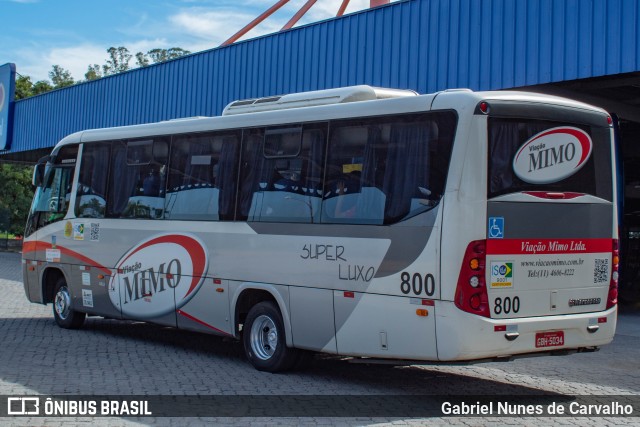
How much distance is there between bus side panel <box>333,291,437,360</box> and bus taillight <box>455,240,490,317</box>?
34 cm

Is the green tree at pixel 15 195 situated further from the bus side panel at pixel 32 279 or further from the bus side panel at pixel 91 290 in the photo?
the bus side panel at pixel 91 290

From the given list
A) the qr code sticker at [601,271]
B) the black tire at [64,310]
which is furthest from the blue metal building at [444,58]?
the black tire at [64,310]

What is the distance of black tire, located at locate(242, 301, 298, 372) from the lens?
10.0m

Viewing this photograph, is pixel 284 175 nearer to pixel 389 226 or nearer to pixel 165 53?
pixel 389 226

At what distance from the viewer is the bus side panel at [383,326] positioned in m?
8.29

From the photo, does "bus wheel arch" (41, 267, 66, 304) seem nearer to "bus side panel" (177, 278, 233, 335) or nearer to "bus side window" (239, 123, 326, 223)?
"bus side panel" (177, 278, 233, 335)

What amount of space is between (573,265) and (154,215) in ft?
19.8

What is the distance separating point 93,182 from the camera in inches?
540

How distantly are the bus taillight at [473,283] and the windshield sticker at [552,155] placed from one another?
0.93m

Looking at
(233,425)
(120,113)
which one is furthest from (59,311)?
(120,113)

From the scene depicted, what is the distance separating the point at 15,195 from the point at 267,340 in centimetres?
4781

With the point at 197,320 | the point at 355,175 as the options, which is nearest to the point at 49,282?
the point at 197,320

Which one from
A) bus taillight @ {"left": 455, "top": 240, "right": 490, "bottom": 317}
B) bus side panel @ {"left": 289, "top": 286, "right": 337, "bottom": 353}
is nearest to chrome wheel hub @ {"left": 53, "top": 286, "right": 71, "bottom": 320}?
bus side panel @ {"left": 289, "top": 286, "right": 337, "bottom": 353}

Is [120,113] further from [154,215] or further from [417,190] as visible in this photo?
[417,190]
